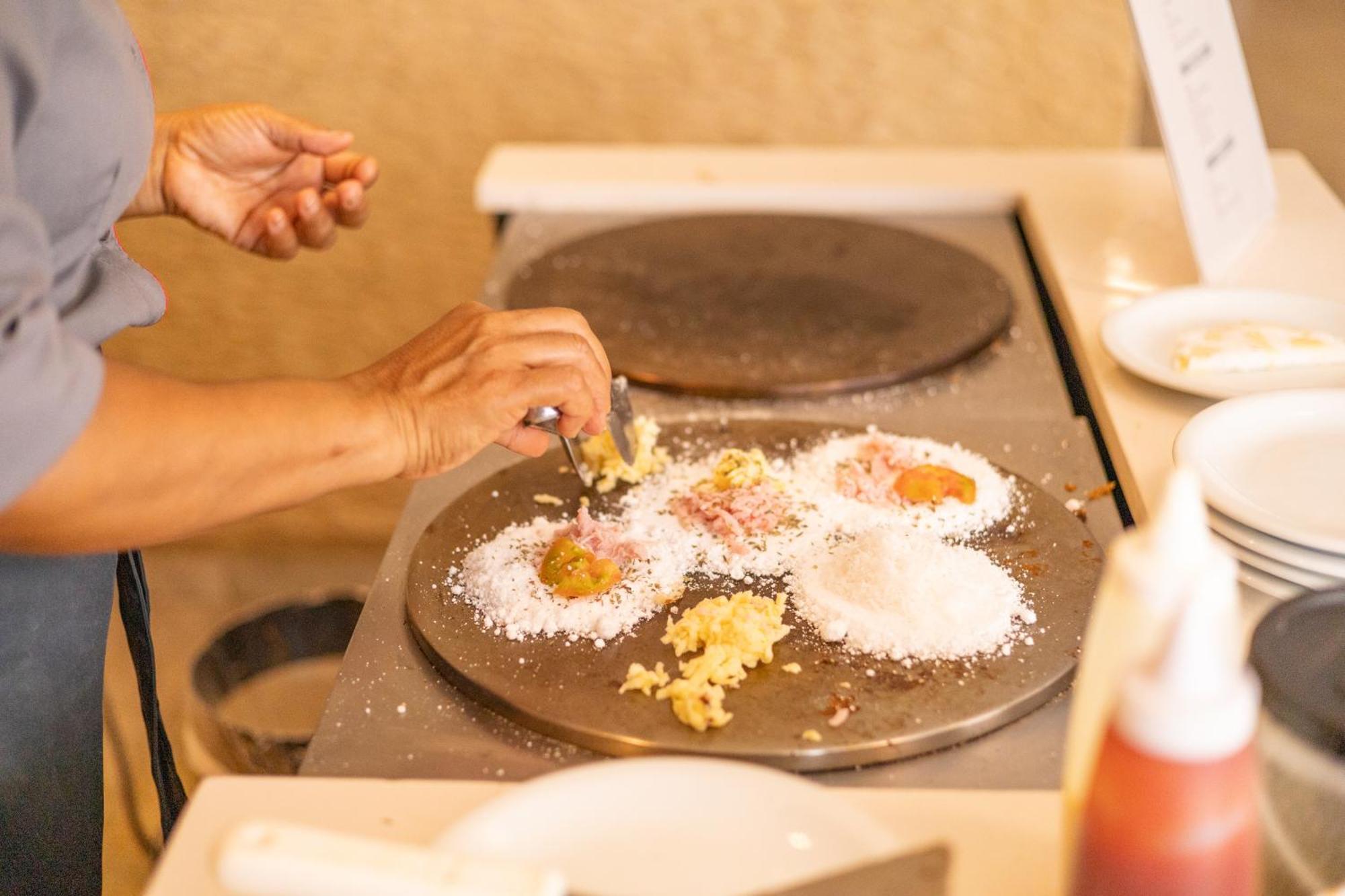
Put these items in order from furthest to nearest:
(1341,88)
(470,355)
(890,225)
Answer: (1341,88), (890,225), (470,355)

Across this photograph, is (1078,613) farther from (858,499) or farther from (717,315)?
(717,315)

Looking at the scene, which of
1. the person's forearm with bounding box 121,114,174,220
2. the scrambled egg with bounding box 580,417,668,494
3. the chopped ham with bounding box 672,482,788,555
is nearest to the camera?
the chopped ham with bounding box 672,482,788,555

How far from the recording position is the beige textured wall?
2.46 metres

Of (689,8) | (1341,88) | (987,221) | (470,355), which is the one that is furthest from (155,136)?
(1341,88)

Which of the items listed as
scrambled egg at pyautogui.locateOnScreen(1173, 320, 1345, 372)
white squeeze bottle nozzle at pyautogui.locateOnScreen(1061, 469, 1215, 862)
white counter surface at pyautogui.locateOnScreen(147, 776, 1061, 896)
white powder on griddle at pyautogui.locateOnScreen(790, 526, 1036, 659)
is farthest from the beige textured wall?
white squeeze bottle nozzle at pyautogui.locateOnScreen(1061, 469, 1215, 862)

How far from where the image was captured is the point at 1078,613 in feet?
3.13

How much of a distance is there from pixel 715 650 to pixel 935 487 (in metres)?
0.31

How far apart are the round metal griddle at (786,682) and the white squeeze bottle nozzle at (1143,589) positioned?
0.95 ft

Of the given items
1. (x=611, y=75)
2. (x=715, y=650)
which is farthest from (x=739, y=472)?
(x=611, y=75)

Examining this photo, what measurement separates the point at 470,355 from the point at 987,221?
3.54 ft

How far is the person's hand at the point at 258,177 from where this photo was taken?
1360 millimetres

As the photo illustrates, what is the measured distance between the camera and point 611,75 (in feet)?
8.29

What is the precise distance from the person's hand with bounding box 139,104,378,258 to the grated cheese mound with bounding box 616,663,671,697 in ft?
2.31

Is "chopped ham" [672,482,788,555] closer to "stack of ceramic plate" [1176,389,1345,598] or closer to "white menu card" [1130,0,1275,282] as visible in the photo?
"stack of ceramic plate" [1176,389,1345,598]
